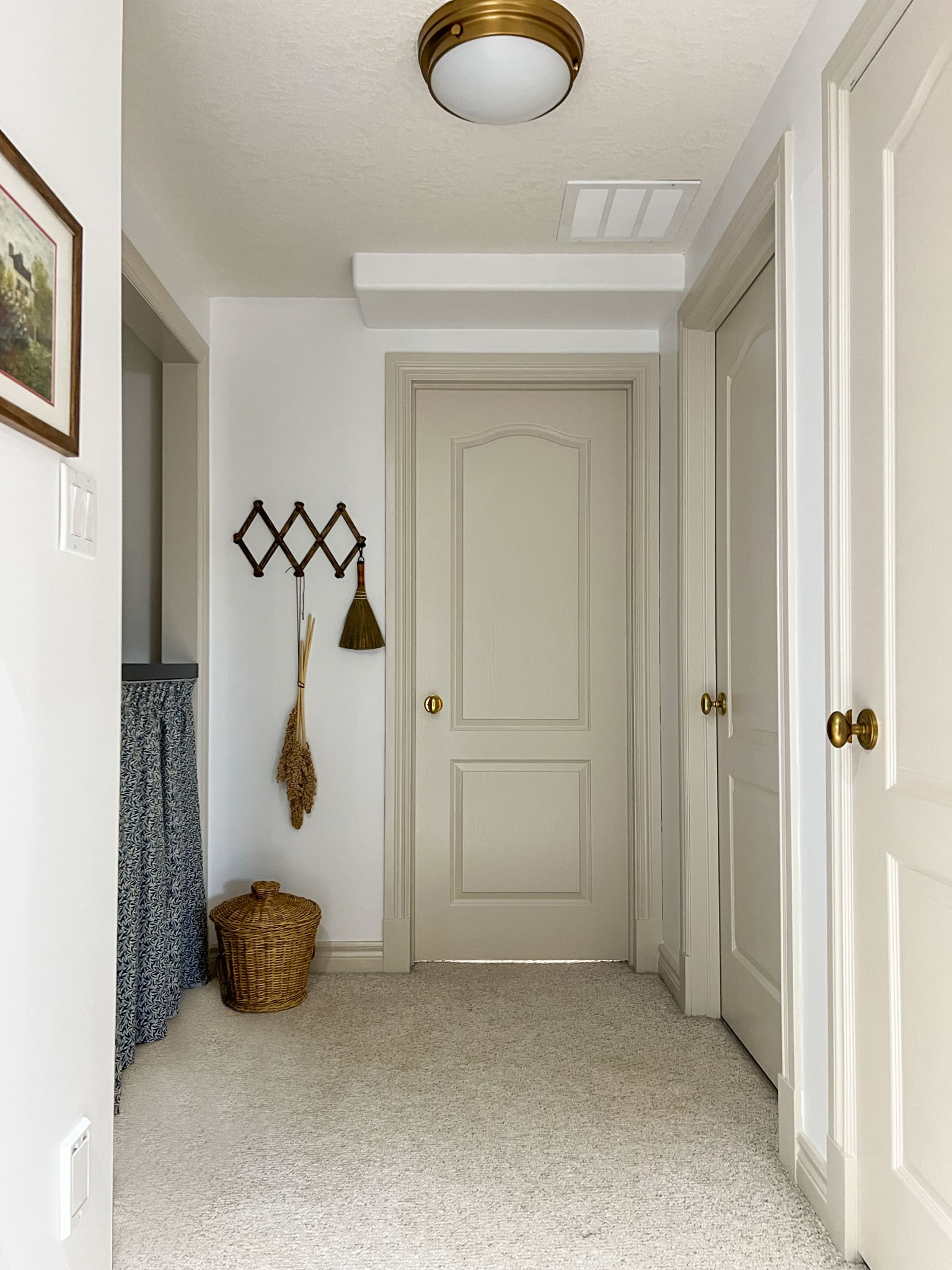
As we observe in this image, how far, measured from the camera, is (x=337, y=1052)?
265 centimetres

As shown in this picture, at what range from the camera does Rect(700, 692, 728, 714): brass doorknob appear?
289 centimetres

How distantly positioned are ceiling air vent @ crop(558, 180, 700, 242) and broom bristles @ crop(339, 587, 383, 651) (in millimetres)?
1341

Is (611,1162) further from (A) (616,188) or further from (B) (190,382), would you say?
(B) (190,382)

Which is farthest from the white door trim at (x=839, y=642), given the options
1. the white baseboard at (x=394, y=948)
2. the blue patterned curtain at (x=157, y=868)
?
the white baseboard at (x=394, y=948)

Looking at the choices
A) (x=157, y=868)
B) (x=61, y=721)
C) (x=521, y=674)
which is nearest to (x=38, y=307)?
(x=61, y=721)

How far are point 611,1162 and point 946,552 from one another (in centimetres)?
145

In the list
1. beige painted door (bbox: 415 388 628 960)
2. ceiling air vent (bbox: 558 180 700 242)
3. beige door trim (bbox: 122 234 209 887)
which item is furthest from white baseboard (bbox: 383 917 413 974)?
ceiling air vent (bbox: 558 180 700 242)

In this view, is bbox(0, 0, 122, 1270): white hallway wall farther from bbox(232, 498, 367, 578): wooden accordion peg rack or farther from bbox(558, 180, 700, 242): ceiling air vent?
bbox(232, 498, 367, 578): wooden accordion peg rack

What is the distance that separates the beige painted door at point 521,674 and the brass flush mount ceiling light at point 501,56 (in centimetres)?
153

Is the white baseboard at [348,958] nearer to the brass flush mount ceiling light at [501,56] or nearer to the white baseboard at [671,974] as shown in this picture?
the white baseboard at [671,974]

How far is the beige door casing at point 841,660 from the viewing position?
1.72 m

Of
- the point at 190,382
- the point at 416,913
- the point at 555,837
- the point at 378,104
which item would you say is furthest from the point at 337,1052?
the point at 378,104

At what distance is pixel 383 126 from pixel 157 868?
2025mm

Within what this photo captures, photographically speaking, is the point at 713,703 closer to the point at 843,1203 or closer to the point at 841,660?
the point at 841,660
